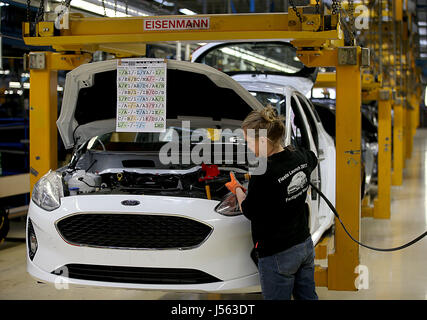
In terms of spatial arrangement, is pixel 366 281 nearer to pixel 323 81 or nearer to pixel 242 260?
pixel 242 260

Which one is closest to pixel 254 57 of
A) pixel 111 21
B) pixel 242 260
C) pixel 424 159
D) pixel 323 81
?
pixel 323 81

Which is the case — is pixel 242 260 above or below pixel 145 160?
below

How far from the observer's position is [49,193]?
3.60 m

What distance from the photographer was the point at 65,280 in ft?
11.0

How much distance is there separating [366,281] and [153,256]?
2214 mm

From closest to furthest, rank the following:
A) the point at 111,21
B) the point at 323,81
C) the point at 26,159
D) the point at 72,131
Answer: the point at 111,21, the point at 72,131, the point at 323,81, the point at 26,159

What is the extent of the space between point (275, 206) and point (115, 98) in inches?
75.4

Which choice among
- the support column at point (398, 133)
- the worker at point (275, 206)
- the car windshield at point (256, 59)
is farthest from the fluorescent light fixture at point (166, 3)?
the support column at point (398, 133)

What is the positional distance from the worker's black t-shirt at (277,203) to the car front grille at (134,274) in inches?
19.5

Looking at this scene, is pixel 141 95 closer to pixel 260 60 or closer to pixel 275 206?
pixel 275 206

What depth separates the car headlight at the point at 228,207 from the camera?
332cm

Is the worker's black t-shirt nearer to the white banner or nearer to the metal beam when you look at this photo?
the metal beam

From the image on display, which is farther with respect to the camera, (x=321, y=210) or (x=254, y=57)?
(x=254, y=57)

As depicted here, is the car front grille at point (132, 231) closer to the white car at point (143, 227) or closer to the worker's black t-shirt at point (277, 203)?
the white car at point (143, 227)
